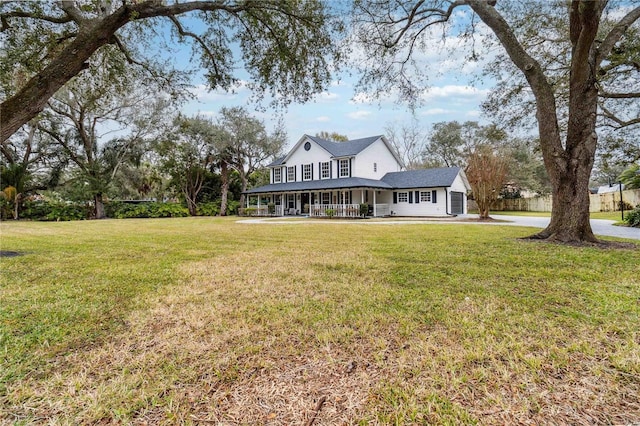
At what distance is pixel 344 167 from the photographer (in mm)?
25266

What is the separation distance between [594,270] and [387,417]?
15.6ft

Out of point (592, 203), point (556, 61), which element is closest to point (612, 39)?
point (556, 61)

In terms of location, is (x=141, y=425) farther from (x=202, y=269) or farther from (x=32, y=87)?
(x=32, y=87)

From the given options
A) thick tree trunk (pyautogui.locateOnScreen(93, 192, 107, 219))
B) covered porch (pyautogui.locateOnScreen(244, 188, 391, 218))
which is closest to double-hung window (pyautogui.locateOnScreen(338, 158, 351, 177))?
covered porch (pyautogui.locateOnScreen(244, 188, 391, 218))

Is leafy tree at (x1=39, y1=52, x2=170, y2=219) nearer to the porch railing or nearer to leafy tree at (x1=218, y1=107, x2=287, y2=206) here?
leafy tree at (x1=218, y1=107, x2=287, y2=206)

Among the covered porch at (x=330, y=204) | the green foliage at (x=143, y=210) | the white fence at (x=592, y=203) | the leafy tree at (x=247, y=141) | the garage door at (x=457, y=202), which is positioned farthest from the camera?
the leafy tree at (x=247, y=141)

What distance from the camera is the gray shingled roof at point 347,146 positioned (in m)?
25.2

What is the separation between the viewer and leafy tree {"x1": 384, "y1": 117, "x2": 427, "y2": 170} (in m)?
39.7

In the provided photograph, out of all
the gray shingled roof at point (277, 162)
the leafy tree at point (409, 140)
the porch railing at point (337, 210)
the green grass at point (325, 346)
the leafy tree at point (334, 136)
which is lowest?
the green grass at point (325, 346)

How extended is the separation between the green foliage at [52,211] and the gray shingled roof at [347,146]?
1942 cm

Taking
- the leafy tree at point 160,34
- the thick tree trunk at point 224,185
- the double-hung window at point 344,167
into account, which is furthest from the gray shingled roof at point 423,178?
the leafy tree at point 160,34

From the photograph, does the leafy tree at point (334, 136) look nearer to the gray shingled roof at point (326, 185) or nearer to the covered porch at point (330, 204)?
the covered porch at point (330, 204)

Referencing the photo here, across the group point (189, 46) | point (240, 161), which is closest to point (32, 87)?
point (189, 46)

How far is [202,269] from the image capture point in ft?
17.0
